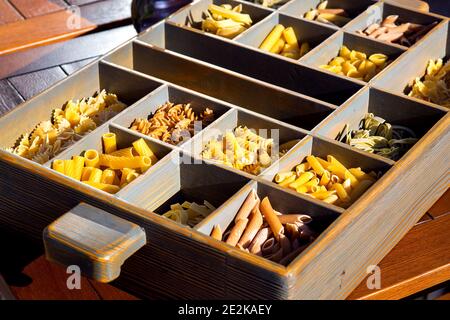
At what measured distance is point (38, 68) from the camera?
245cm

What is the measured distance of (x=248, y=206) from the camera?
170 cm

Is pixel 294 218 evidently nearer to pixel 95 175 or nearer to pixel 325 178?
pixel 325 178

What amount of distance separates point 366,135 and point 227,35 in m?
0.59

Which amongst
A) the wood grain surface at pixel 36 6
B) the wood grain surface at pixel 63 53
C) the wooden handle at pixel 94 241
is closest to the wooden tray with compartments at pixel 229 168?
the wooden handle at pixel 94 241

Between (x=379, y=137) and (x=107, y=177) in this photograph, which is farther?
(x=379, y=137)

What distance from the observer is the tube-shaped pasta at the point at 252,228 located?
1669mm

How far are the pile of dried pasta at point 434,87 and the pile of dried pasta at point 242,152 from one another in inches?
21.7

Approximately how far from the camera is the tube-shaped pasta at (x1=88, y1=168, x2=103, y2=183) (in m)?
1.81

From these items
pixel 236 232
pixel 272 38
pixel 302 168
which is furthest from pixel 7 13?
pixel 236 232

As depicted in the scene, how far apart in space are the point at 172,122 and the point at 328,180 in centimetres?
41

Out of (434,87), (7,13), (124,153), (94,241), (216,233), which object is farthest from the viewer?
(7,13)

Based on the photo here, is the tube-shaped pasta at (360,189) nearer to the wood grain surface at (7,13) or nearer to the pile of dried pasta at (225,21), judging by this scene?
the pile of dried pasta at (225,21)
